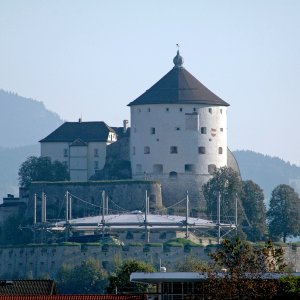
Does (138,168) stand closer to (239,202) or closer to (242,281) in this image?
(239,202)

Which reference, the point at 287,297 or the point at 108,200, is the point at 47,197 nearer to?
the point at 108,200

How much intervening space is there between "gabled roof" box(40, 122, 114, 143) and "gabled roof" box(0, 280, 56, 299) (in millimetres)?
85067

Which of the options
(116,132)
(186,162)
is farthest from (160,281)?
(116,132)

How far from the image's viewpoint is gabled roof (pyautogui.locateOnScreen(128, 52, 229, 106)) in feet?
454

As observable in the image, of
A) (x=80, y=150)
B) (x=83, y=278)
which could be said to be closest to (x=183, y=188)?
(x=80, y=150)

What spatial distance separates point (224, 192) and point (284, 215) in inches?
177

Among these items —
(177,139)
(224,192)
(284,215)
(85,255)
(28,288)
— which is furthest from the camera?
(177,139)

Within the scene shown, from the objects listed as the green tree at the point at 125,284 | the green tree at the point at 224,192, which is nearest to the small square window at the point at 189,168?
the green tree at the point at 224,192

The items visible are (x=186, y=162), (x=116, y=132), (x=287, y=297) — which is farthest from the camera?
(x=116, y=132)

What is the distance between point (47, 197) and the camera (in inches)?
5305

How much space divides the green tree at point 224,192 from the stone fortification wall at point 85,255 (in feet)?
24.1

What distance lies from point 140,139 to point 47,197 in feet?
27.9

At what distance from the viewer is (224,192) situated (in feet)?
433

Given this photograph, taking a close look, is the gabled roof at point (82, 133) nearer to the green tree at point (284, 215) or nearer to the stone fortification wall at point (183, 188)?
the stone fortification wall at point (183, 188)
